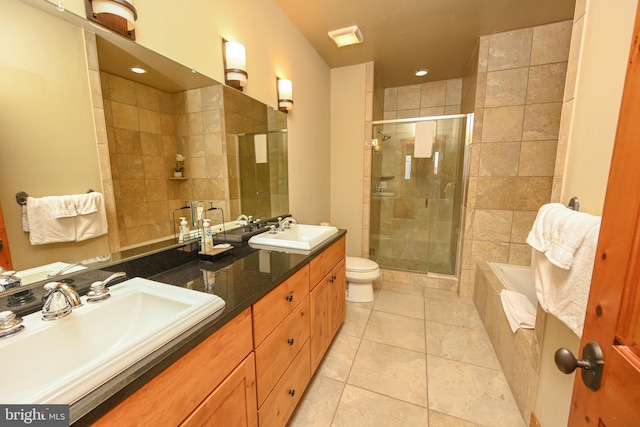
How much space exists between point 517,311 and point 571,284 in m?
0.98

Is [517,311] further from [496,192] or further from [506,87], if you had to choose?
[506,87]

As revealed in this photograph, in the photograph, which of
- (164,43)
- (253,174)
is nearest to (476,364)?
(253,174)

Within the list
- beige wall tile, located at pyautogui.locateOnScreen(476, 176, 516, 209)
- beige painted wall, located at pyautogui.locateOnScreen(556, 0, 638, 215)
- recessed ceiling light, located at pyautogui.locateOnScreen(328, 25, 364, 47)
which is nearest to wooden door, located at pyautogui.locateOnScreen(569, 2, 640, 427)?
beige painted wall, located at pyautogui.locateOnScreen(556, 0, 638, 215)

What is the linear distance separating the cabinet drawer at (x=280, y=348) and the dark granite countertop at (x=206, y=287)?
0.75 ft

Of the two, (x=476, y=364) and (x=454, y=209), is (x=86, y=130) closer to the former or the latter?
(x=476, y=364)

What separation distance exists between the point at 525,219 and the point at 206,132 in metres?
2.90

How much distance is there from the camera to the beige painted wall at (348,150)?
2.97m

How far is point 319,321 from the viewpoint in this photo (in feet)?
5.27

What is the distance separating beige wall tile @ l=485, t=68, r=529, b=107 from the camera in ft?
7.75

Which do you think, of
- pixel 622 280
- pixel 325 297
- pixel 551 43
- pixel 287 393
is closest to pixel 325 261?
pixel 325 297

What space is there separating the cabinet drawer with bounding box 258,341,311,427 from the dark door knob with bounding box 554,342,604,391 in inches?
40.1

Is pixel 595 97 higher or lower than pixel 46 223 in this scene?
higher

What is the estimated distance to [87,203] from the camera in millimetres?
966

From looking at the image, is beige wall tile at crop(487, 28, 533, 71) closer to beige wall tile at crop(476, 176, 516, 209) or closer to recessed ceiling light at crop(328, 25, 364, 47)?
beige wall tile at crop(476, 176, 516, 209)
